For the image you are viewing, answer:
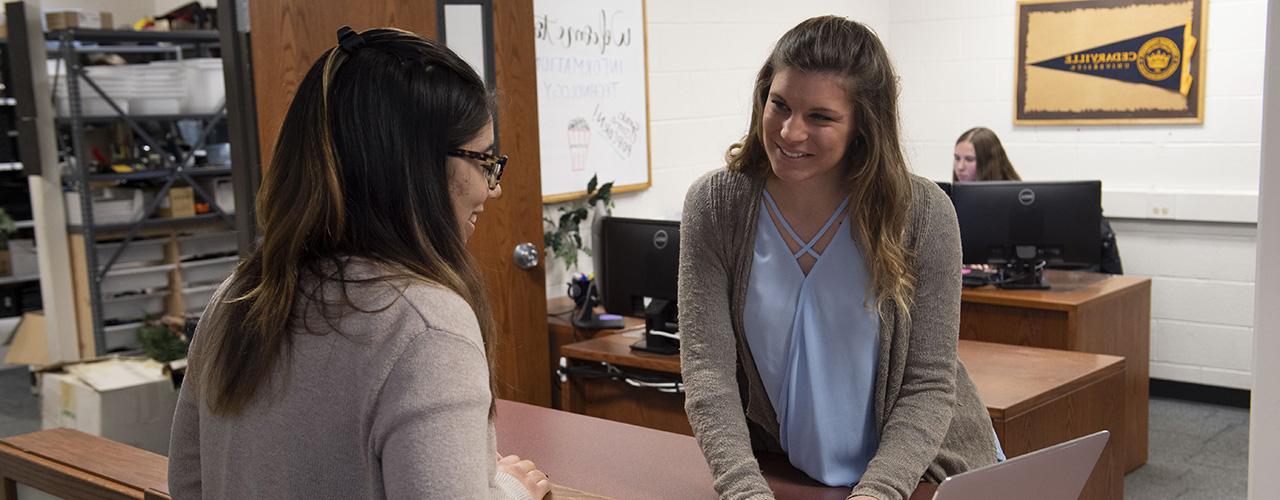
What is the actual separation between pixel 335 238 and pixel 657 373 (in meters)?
2.25

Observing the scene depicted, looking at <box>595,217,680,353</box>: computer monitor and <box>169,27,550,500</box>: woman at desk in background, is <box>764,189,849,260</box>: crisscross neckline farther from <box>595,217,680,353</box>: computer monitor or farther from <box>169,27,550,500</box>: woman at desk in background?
<box>595,217,680,353</box>: computer monitor

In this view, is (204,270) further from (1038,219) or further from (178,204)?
(1038,219)

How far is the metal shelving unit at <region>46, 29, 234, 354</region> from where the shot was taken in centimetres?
549

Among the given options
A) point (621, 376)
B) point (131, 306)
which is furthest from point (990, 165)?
point (131, 306)

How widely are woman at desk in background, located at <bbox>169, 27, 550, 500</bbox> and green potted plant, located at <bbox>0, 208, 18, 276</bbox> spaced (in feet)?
19.3

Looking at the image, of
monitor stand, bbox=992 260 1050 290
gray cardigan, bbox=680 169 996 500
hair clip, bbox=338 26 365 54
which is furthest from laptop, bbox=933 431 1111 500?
monitor stand, bbox=992 260 1050 290

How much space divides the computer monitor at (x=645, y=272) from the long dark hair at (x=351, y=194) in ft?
7.10

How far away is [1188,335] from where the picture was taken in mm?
5184

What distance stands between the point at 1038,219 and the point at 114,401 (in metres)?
3.20

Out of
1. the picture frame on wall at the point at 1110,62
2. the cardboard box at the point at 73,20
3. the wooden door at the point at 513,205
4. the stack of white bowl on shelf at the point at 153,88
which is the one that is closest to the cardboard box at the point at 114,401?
the wooden door at the point at 513,205

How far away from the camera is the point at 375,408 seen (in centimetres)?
96

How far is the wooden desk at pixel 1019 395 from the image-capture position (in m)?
2.64

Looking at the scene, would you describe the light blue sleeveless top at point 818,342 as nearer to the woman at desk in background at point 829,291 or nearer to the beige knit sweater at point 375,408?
the woman at desk in background at point 829,291

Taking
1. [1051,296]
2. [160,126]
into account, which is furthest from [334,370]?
[160,126]
